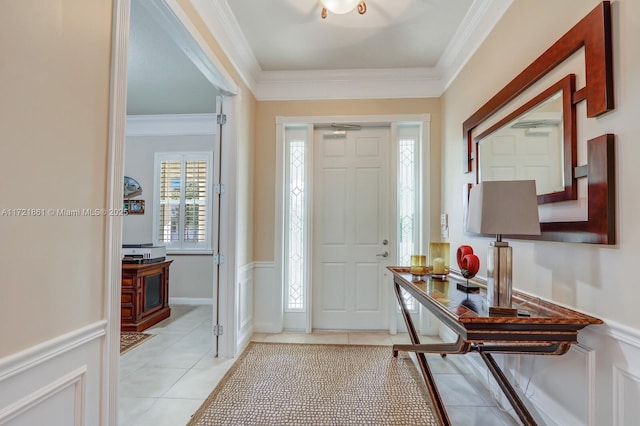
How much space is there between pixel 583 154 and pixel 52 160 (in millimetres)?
2110

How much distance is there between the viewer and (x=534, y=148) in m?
1.78

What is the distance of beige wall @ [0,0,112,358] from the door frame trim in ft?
7.48

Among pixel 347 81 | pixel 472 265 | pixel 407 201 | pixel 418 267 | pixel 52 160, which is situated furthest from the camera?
pixel 407 201

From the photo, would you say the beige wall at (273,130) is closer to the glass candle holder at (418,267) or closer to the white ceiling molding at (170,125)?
the glass candle holder at (418,267)

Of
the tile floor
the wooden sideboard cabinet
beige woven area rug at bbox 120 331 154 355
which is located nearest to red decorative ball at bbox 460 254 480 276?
the tile floor

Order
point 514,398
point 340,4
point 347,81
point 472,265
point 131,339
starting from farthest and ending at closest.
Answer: point 347,81 < point 131,339 < point 340,4 < point 472,265 < point 514,398

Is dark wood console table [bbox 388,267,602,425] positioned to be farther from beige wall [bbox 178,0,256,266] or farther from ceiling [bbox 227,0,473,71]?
ceiling [bbox 227,0,473,71]

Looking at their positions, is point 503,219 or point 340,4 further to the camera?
point 340,4

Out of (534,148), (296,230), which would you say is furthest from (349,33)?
(296,230)

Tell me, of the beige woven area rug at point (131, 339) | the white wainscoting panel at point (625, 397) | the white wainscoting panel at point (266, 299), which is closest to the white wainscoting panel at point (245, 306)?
the white wainscoting panel at point (266, 299)

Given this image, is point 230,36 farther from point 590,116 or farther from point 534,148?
point 590,116

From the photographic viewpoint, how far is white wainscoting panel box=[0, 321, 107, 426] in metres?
0.98

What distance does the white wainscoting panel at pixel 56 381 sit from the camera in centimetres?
98

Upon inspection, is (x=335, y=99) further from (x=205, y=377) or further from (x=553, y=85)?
(x=205, y=377)
